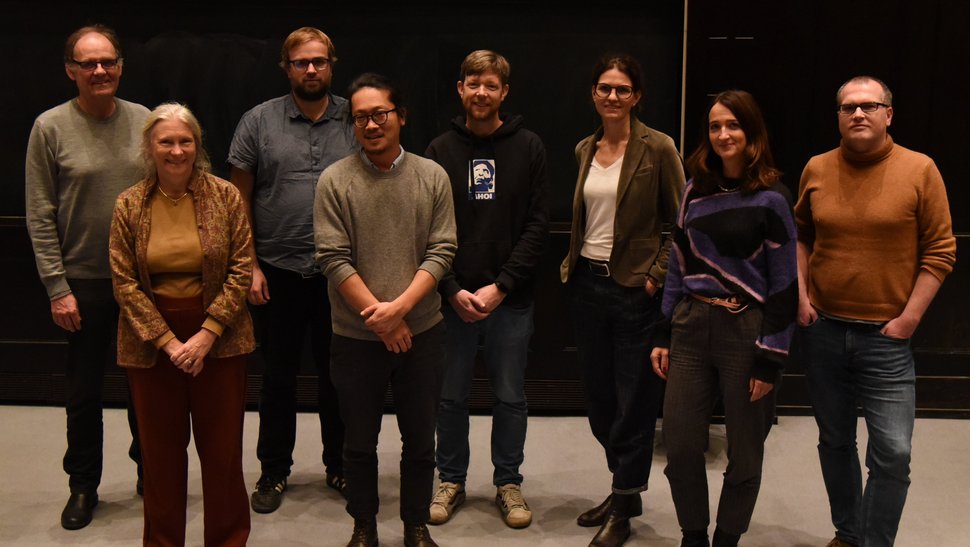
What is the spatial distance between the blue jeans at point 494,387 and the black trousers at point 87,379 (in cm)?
121

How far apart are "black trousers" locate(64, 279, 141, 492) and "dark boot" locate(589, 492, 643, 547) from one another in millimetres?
1799

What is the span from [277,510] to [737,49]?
2.85 meters

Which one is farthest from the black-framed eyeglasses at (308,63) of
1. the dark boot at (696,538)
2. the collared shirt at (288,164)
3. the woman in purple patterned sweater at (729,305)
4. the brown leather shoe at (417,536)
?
the dark boot at (696,538)

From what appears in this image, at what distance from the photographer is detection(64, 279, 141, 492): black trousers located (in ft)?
11.6

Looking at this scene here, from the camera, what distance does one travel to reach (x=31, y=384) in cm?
500

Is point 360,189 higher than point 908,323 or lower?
higher

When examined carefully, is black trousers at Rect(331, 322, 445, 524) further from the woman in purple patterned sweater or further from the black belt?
the woman in purple patterned sweater

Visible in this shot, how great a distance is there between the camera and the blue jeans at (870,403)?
2967 millimetres

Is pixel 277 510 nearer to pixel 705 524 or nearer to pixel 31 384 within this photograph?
pixel 705 524

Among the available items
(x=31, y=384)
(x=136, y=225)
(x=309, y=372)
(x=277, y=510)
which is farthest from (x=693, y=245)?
(x=31, y=384)

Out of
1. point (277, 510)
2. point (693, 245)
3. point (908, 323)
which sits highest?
point (693, 245)

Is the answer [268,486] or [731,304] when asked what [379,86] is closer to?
[731,304]

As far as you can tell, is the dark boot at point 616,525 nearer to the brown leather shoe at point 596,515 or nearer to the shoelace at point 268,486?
the brown leather shoe at point 596,515

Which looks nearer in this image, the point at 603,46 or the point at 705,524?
the point at 705,524
